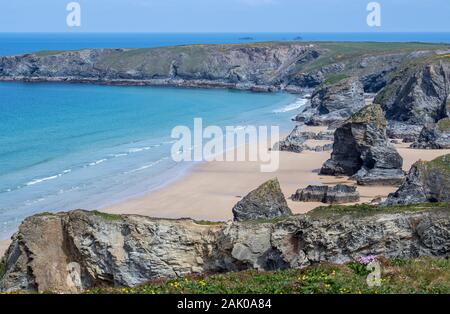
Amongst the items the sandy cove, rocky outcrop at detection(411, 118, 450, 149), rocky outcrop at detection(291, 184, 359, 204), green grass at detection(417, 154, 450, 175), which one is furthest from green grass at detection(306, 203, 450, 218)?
rocky outcrop at detection(411, 118, 450, 149)

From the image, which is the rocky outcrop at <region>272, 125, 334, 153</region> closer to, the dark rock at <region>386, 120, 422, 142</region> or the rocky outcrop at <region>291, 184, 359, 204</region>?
the dark rock at <region>386, 120, 422, 142</region>

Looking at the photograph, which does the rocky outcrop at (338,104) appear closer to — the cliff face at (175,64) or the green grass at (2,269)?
the cliff face at (175,64)

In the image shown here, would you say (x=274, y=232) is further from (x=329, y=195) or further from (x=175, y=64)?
(x=175, y=64)

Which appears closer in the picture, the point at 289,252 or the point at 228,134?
the point at 289,252
